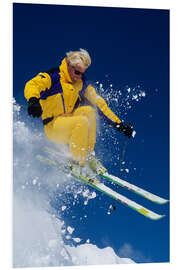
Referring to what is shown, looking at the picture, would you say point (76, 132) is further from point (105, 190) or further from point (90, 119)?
point (105, 190)

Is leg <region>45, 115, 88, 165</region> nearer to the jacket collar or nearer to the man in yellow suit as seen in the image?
the man in yellow suit

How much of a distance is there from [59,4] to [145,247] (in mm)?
1934

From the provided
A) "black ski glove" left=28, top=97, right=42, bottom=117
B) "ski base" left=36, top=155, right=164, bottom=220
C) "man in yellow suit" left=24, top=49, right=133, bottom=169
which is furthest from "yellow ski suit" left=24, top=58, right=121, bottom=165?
"black ski glove" left=28, top=97, right=42, bottom=117

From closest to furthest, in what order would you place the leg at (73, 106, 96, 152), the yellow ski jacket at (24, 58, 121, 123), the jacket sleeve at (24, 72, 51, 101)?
the jacket sleeve at (24, 72, 51, 101), the yellow ski jacket at (24, 58, 121, 123), the leg at (73, 106, 96, 152)

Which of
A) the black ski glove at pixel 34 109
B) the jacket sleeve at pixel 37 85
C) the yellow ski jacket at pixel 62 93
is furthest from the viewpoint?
the yellow ski jacket at pixel 62 93

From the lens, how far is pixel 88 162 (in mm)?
3025

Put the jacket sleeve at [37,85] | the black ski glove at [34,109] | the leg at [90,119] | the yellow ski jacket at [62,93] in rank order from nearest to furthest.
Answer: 1. the black ski glove at [34,109]
2. the jacket sleeve at [37,85]
3. the yellow ski jacket at [62,93]
4. the leg at [90,119]

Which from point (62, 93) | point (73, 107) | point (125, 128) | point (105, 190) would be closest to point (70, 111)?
point (73, 107)

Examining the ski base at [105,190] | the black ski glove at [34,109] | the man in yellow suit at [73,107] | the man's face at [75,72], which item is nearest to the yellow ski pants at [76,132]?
the man in yellow suit at [73,107]

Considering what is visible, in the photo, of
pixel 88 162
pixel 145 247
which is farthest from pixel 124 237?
pixel 88 162

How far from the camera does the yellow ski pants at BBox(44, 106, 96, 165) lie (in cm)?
295

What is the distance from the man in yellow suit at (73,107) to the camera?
9.64 ft

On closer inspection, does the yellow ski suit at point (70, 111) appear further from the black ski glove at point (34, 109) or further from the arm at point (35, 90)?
the black ski glove at point (34, 109)

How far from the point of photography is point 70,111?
9.87 ft
